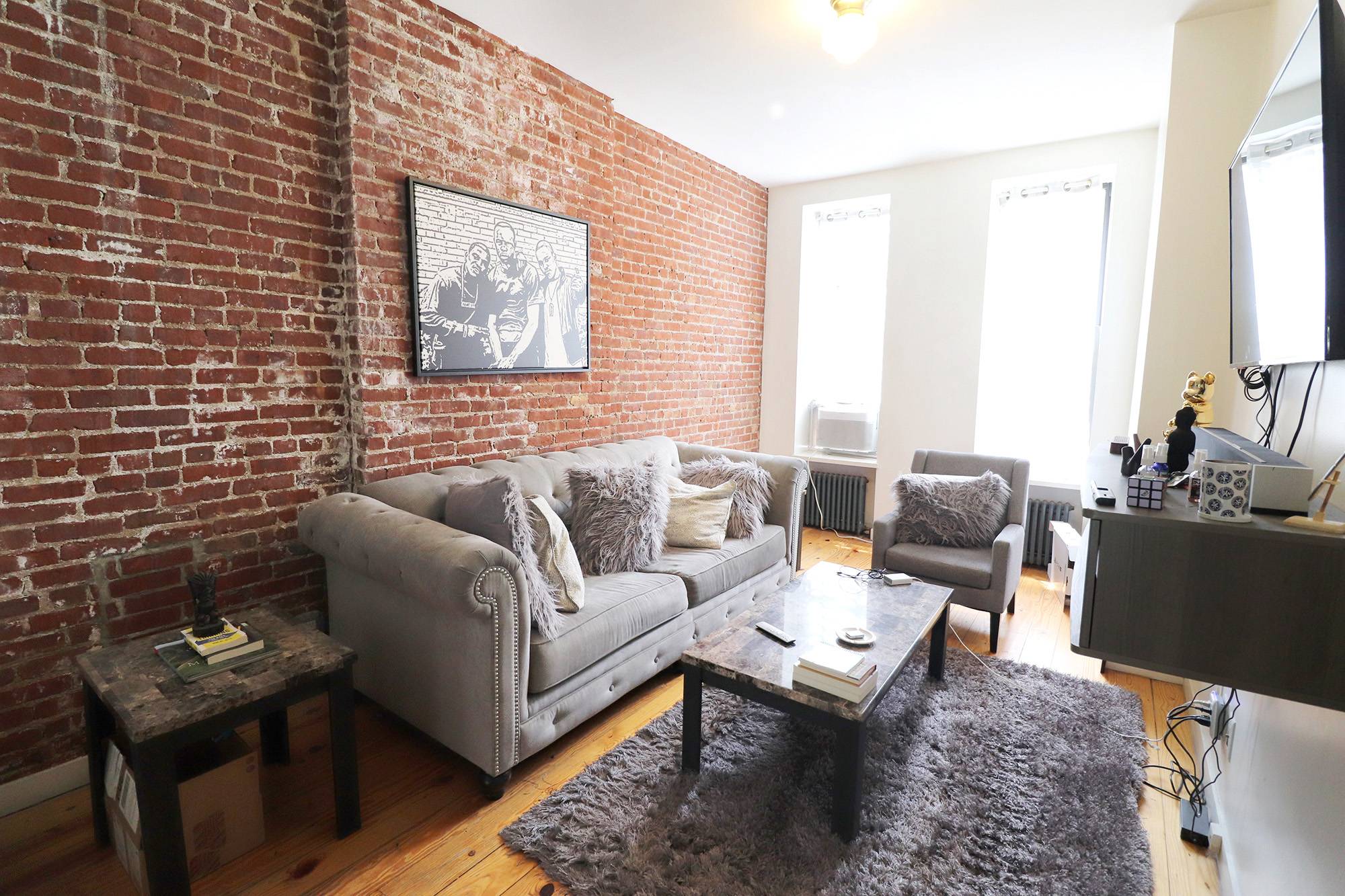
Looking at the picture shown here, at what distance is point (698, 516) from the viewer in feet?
10.7

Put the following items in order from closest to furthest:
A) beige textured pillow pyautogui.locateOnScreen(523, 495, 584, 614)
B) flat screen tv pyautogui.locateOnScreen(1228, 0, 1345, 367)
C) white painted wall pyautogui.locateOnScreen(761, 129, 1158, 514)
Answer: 1. flat screen tv pyautogui.locateOnScreen(1228, 0, 1345, 367)
2. beige textured pillow pyautogui.locateOnScreen(523, 495, 584, 614)
3. white painted wall pyautogui.locateOnScreen(761, 129, 1158, 514)

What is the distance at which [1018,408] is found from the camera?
4543 millimetres

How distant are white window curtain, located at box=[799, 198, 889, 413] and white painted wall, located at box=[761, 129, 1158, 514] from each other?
0.39ft

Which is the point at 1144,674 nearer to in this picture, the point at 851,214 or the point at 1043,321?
the point at 1043,321

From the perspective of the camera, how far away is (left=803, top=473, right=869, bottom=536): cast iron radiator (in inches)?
204

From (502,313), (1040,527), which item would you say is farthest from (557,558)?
(1040,527)

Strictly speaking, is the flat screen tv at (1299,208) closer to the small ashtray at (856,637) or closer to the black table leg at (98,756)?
the small ashtray at (856,637)

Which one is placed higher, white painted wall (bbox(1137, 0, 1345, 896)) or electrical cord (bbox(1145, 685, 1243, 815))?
white painted wall (bbox(1137, 0, 1345, 896))

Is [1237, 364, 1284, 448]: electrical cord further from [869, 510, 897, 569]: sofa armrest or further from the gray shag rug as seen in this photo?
[869, 510, 897, 569]: sofa armrest

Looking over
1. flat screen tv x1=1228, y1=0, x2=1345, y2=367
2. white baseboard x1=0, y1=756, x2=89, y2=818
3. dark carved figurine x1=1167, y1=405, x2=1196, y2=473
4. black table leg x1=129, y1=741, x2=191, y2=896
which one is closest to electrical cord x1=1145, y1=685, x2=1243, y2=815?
dark carved figurine x1=1167, y1=405, x2=1196, y2=473

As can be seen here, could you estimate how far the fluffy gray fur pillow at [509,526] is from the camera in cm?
A: 214

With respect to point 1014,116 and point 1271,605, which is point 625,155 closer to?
point 1014,116

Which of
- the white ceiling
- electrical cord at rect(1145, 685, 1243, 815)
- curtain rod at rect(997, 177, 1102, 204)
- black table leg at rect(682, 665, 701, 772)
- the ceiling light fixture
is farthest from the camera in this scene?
curtain rod at rect(997, 177, 1102, 204)

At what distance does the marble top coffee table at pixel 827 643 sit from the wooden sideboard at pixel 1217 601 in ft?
2.64
